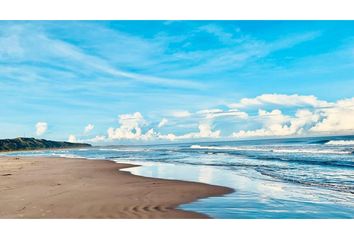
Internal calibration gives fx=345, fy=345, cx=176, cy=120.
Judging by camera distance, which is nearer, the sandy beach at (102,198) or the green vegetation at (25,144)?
the sandy beach at (102,198)

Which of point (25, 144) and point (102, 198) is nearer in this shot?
point (102, 198)

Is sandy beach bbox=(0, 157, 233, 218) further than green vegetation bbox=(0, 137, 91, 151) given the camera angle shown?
No

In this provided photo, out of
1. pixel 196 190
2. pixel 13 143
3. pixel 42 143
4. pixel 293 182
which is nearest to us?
pixel 196 190

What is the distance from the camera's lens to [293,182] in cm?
1265

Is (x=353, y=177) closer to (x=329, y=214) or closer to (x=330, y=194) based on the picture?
(x=330, y=194)

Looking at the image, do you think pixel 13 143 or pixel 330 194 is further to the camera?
pixel 13 143

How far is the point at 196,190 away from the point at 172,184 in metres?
1.63

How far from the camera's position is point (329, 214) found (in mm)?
7809

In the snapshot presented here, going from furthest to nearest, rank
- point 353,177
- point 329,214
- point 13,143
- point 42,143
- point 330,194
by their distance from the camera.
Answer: point 42,143, point 13,143, point 353,177, point 330,194, point 329,214
